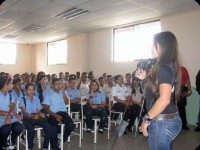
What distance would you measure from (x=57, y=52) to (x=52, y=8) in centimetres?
511

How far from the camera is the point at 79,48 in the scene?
8547 mm

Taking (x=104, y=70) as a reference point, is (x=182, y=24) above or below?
above

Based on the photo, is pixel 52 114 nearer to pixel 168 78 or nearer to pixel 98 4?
pixel 168 78

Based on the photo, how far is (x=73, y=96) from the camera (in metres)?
5.21

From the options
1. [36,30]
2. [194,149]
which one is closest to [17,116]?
[194,149]

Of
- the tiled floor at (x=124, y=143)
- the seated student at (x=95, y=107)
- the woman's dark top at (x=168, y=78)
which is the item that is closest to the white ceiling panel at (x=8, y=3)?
the seated student at (x=95, y=107)

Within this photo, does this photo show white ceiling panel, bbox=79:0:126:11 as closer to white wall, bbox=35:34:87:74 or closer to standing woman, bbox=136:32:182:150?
white wall, bbox=35:34:87:74

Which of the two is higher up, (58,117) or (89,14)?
(89,14)

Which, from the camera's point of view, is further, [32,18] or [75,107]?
[32,18]

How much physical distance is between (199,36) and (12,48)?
29.0ft

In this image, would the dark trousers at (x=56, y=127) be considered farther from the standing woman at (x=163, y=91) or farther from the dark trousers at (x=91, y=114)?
the standing woman at (x=163, y=91)

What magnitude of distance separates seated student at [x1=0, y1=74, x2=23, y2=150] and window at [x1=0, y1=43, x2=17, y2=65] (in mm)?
8148

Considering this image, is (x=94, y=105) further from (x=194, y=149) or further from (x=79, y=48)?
(x=79, y=48)

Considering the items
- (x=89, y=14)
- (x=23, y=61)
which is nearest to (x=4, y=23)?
(x=89, y=14)
